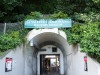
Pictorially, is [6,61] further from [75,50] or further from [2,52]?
[75,50]

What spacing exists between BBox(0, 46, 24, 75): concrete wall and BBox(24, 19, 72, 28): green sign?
149 cm

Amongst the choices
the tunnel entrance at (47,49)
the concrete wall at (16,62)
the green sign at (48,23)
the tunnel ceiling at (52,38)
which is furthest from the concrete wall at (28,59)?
the green sign at (48,23)

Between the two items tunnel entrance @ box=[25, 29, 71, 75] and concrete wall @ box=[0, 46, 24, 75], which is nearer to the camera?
concrete wall @ box=[0, 46, 24, 75]

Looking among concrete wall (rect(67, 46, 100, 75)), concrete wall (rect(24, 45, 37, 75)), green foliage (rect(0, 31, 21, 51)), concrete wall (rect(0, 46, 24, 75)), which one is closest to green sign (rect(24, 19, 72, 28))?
concrete wall (rect(67, 46, 100, 75))

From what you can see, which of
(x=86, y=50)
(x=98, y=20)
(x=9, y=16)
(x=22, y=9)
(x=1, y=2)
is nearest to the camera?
(x=86, y=50)

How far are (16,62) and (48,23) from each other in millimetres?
2787

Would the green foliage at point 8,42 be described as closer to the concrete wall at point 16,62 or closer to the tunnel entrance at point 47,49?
the concrete wall at point 16,62

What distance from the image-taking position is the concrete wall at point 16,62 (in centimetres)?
982

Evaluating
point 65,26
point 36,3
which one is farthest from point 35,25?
point 36,3

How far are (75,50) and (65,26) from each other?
1477 millimetres

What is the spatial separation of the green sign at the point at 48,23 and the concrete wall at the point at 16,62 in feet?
4.90

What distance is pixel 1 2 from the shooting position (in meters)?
14.5

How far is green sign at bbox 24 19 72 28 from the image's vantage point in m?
13.1

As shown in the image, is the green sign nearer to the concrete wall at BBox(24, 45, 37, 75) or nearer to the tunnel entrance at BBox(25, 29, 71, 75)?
the tunnel entrance at BBox(25, 29, 71, 75)
